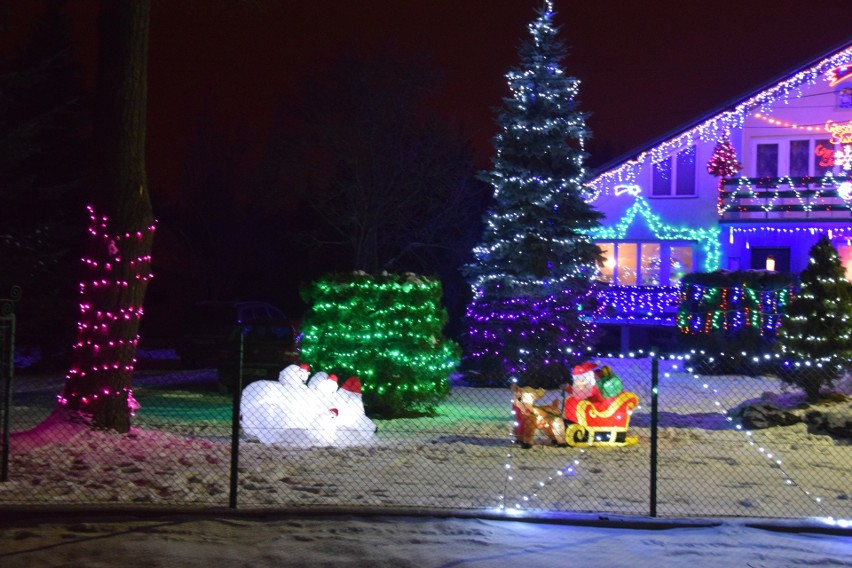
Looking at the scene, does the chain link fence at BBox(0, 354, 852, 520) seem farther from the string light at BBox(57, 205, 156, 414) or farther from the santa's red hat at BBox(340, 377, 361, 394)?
the string light at BBox(57, 205, 156, 414)

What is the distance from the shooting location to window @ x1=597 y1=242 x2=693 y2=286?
26.6 m

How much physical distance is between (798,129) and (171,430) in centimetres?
1944

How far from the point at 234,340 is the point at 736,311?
11099mm

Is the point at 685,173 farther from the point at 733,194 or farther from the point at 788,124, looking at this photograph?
the point at 788,124

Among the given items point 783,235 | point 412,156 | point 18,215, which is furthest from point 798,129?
point 18,215

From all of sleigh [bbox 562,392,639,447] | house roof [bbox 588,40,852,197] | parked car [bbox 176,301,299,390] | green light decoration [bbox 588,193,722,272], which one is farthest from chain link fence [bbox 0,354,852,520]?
house roof [bbox 588,40,852,197]

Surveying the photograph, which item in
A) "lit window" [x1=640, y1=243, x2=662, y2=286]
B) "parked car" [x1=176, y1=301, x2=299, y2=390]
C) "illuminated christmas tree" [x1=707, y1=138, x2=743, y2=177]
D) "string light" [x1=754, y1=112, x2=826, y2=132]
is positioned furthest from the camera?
"lit window" [x1=640, y1=243, x2=662, y2=286]

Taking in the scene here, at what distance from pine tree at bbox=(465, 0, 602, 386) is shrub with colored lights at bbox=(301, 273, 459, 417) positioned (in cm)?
527

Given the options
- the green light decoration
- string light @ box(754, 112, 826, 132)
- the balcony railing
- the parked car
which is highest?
string light @ box(754, 112, 826, 132)

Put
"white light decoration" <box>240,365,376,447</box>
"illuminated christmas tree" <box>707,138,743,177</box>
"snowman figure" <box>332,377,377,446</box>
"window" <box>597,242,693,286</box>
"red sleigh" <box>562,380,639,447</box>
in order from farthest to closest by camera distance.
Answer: "window" <box>597,242,693,286</box> → "illuminated christmas tree" <box>707,138,743,177</box> → "snowman figure" <box>332,377,377,446</box> → "red sleigh" <box>562,380,639,447</box> → "white light decoration" <box>240,365,376,447</box>

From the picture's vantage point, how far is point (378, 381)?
13977 millimetres

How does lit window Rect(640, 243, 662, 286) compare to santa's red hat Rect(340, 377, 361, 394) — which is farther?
lit window Rect(640, 243, 662, 286)

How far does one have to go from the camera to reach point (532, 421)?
11.3 metres

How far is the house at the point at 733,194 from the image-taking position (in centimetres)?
2467
